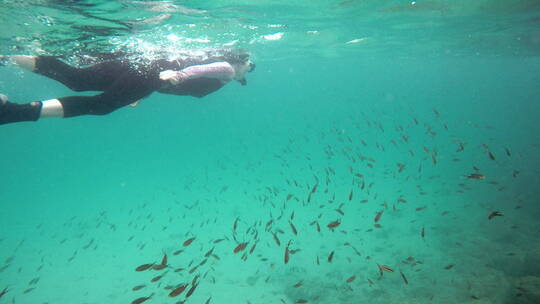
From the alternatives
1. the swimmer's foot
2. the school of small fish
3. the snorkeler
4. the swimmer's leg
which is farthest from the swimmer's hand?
the school of small fish

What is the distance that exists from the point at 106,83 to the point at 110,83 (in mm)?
71

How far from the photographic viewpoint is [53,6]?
944 cm

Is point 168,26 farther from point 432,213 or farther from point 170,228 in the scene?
point 432,213

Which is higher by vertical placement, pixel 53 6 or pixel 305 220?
pixel 53 6

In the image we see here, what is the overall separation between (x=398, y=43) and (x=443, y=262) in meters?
24.3

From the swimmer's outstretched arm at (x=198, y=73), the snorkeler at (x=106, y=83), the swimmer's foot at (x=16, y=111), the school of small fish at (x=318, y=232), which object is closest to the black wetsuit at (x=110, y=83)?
the snorkeler at (x=106, y=83)

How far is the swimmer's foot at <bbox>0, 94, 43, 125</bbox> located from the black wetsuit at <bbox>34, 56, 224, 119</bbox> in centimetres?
37

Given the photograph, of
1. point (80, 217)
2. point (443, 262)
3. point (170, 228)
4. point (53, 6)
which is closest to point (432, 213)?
point (443, 262)

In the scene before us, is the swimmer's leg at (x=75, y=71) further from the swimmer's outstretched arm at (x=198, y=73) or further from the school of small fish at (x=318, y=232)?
the school of small fish at (x=318, y=232)

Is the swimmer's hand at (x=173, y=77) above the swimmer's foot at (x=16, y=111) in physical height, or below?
above

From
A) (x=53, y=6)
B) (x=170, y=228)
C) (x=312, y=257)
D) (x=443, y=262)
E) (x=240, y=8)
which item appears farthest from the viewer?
(x=170, y=228)

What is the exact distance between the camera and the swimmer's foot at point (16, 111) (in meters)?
4.12

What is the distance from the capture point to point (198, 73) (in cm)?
530

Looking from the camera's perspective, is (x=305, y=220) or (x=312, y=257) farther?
(x=305, y=220)
